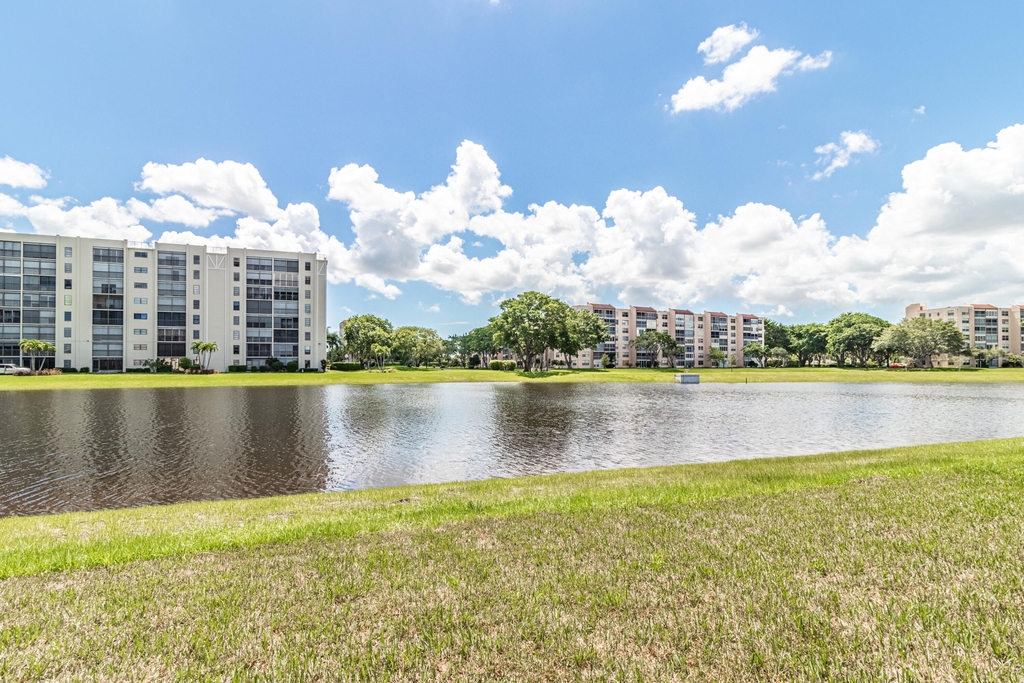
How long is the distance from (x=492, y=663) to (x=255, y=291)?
112 meters

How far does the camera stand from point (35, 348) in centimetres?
8156

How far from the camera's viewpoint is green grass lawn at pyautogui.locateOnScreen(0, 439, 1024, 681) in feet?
13.6

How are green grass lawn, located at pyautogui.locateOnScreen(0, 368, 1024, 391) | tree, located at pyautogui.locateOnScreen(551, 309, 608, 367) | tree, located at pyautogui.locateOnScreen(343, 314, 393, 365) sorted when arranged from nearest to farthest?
green grass lawn, located at pyautogui.locateOnScreen(0, 368, 1024, 391) → tree, located at pyautogui.locateOnScreen(551, 309, 608, 367) → tree, located at pyautogui.locateOnScreen(343, 314, 393, 365)

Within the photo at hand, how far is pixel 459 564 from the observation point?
20.8ft

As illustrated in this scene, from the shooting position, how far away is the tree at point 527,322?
94.6m

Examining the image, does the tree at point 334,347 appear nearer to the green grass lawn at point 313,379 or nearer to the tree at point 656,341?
the green grass lawn at point 313,379

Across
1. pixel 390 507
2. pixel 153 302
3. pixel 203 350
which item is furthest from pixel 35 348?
pixel 390 507

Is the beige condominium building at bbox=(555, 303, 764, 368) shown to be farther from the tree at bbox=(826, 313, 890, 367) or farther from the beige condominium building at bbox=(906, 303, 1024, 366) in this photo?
the beige condominium building at bbox=(906, 303, 1024, 366)

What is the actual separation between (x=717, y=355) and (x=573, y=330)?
285ft

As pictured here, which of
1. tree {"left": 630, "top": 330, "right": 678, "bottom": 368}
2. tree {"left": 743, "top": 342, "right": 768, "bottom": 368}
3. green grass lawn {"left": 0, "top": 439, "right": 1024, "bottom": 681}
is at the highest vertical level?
tree {"left": 630, "top": 330, "right": 678, "bottom": 368}

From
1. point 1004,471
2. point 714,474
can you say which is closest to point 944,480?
point 1004,471

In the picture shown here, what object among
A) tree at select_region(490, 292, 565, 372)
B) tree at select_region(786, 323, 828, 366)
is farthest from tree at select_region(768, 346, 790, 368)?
tree at select_region(490, 292, 565, 372)

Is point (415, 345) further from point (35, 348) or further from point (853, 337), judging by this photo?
point (853, 337)

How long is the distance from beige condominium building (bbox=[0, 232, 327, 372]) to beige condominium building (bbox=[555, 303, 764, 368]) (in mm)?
96331
